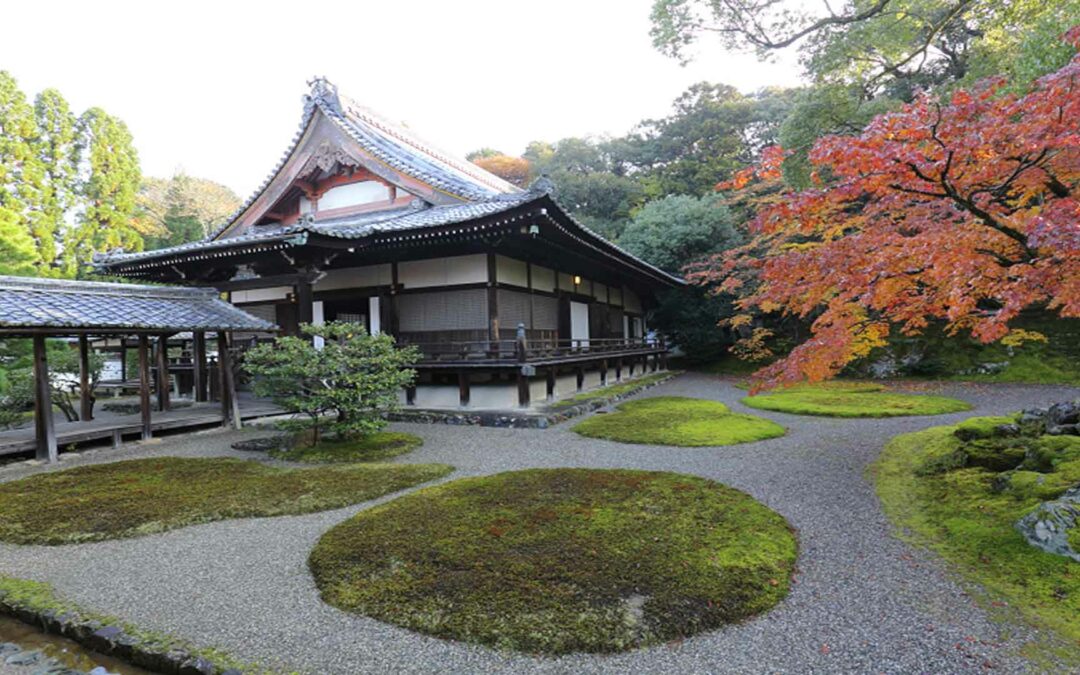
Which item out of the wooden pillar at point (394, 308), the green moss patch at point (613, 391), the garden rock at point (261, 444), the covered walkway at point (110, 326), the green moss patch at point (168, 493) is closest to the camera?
the green moss patch at point (168, 493)

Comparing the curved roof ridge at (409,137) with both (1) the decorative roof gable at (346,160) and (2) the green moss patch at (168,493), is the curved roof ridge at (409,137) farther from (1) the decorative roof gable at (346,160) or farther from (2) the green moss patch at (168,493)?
(2) the green moss patch at (168,493)

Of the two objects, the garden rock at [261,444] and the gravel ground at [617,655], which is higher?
the garden rock at [261,444]

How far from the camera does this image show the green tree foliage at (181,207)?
76.3 feet

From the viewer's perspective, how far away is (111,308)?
327 inches

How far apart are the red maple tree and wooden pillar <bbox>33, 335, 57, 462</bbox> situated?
981 centimetres

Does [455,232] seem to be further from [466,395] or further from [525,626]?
[525,626]

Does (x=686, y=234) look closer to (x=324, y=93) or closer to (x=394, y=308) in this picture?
(x=394, y=308)

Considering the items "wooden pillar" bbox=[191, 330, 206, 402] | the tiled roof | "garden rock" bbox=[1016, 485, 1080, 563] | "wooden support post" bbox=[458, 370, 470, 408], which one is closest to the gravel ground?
"garden rock" bbox=[1016, 485, 1080, 563]

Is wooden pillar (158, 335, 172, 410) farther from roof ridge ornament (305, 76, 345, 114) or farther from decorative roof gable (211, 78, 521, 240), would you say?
roof ridge ornament (305, 76, 345, 114)

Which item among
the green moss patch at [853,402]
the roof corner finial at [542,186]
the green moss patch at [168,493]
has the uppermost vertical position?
the roof corner finial at [542,186]

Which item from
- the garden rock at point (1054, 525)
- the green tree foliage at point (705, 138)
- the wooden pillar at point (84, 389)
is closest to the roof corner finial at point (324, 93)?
the wooden pillar at point (84, 389)

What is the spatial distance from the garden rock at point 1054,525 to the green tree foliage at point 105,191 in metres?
30.2

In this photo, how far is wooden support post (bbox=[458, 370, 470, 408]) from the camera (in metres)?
11.0

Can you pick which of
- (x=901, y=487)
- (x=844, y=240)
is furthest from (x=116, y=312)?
(x=901, y=487)
